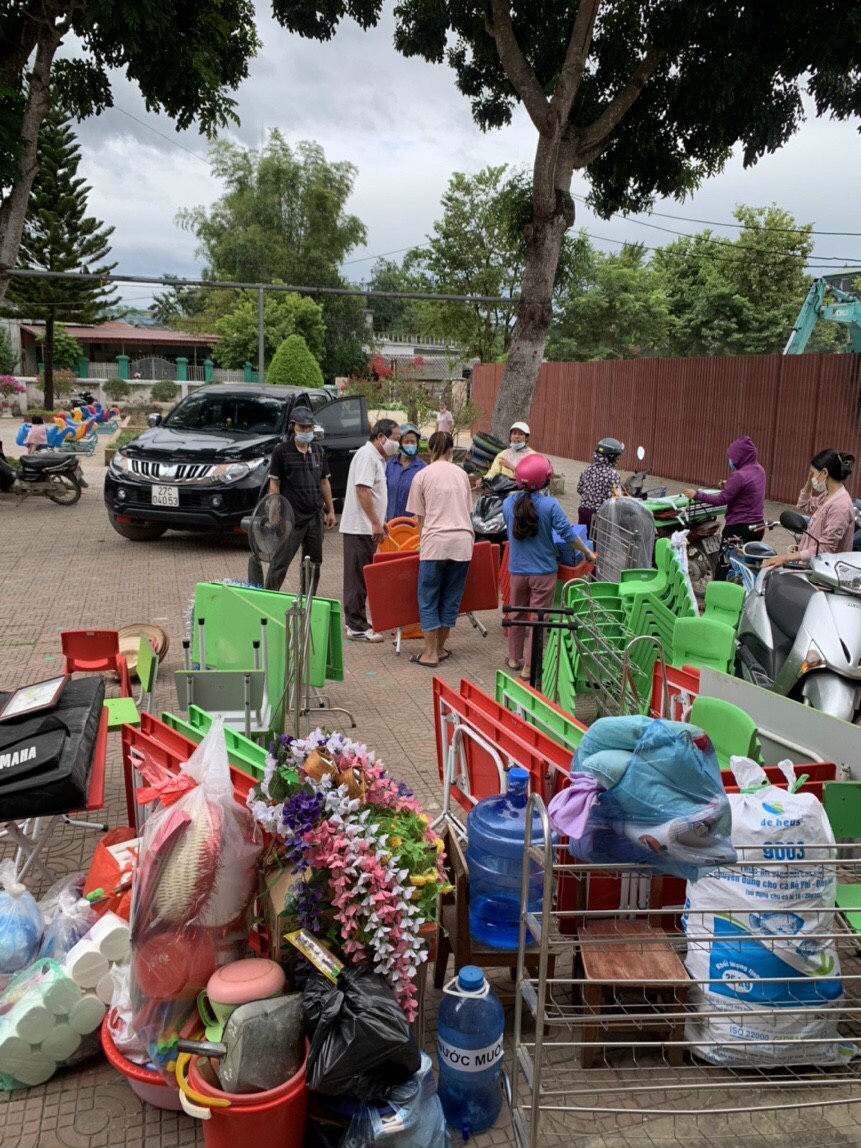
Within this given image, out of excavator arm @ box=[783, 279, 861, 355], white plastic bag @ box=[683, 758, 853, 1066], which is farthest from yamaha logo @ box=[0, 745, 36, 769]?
excavator arm @ box=[783, 279, 861, 355]

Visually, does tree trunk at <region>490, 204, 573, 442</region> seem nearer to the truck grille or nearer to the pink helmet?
the truck grille

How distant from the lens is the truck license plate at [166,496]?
11.2 m

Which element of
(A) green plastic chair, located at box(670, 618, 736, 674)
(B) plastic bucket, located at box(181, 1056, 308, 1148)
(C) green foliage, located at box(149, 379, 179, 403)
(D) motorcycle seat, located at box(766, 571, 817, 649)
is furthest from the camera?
(C) green foliage, located at box(149, 379, 179, 403)

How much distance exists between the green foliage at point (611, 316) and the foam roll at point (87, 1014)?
139 feet

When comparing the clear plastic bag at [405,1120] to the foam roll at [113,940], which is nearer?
the clear plastic bag at [405,1120]

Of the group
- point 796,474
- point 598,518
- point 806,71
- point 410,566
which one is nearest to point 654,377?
point 796,474

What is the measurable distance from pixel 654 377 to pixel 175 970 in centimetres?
2138

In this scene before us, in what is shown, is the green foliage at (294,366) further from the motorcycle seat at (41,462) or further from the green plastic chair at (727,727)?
the green plastic chair at (727,727)

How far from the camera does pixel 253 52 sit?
15594mm

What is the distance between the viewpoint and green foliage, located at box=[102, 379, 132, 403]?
4753 centimetres

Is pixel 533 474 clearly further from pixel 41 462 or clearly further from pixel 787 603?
pixel 41 462

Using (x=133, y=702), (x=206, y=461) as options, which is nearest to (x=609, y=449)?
(x=206, y=461)

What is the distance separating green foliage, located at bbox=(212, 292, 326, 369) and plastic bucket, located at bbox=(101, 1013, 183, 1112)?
46689 mm

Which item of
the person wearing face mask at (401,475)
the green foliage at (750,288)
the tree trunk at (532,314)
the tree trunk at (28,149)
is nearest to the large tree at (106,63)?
the tree trunk at (28,149)
